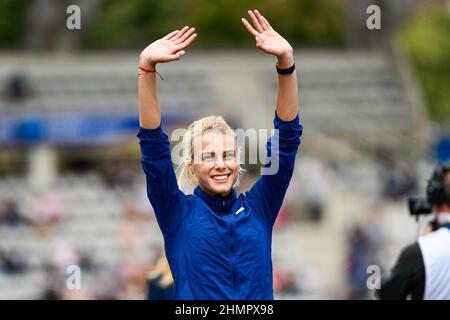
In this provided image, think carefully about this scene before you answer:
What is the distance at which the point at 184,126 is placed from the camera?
99.6 ft

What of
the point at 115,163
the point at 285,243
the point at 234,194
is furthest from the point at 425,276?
the point at 115,163

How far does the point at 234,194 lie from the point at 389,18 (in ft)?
108

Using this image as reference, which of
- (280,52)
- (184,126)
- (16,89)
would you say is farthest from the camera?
(16,89)

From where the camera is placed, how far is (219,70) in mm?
34438

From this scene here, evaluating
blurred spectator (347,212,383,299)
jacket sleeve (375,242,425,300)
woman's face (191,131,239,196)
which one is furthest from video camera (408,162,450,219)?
blurred spectator (347,212,383,299)

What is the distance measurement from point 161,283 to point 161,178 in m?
2.55

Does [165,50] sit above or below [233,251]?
above

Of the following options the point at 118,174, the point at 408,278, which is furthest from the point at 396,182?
the point at 408,278

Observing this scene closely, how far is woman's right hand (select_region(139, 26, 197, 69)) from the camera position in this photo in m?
4.83

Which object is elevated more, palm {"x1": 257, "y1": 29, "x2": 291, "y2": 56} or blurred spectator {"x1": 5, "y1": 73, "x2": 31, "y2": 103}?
blurred spectator {"x1": 5, "y1": 73, "x2": 31, "y2": 103}

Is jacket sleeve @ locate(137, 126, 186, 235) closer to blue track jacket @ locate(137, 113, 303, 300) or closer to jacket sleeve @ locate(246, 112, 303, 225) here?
blue track jacket @ locate(137, 113, 303, 300)

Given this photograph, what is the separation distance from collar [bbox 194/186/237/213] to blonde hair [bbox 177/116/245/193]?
68 millimetres

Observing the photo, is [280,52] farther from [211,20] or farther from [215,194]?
[211,20]
